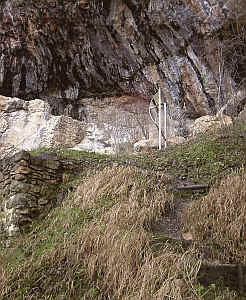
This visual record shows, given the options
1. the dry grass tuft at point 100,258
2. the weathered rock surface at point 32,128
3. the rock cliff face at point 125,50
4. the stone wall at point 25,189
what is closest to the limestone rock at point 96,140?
the weathered rock surface at point 32,128

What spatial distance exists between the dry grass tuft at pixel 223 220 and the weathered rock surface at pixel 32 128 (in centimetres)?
751

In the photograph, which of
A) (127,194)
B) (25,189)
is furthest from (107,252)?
(25,189)

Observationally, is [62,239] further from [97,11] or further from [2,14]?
[2,14]

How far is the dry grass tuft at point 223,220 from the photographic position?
2822mm

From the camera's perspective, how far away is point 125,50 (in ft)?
41.5

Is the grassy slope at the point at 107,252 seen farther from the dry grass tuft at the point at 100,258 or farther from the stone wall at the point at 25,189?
the stone wall at the point at 25,189

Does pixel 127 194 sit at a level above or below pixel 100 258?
above

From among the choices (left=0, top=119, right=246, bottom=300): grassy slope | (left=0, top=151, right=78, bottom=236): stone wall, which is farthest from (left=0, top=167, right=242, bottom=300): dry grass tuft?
(left=0, top=151, right=78, bottom=236): stone wall

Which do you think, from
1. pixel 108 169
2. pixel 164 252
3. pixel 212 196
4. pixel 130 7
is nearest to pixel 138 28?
pixel 130 7

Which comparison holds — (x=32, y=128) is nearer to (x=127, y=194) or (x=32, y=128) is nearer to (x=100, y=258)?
(x=127, y=194)

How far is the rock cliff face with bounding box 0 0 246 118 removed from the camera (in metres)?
10.2

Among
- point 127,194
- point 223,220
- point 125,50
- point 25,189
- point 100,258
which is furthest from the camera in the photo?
point 125,50

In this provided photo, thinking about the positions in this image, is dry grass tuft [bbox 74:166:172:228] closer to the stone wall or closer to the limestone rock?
the stone wall

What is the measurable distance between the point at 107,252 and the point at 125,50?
1148 cm
